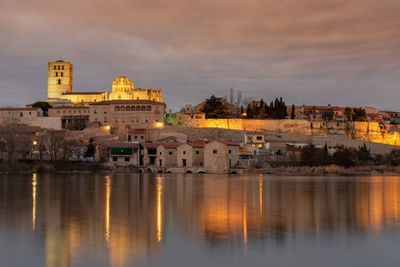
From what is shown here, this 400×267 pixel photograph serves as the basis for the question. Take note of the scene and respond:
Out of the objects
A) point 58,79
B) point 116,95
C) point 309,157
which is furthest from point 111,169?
point 58,79

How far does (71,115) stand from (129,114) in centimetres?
665

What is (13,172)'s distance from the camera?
37.0 meters

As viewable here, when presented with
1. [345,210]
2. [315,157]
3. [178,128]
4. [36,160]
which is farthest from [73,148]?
[345,210]

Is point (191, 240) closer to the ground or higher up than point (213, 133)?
closer to the ground

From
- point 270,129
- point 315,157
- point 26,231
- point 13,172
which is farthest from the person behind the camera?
point 270,129

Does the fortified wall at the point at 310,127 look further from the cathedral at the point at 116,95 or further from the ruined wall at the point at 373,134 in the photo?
the cathedral at the point at 116,95

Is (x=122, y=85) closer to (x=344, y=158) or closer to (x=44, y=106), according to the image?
(x=44, y=106)

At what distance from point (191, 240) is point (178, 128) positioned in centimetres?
3945

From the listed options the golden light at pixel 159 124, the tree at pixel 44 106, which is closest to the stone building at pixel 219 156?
the golden light at pixel 159 124

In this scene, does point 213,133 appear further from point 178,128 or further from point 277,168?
point 277,168

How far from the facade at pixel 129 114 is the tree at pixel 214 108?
262 inches

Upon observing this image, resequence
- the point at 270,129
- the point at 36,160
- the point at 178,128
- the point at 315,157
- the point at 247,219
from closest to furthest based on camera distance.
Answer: the point at 247,219, the point at 36,160, the point at 315,157, the point at 178,128, the point at 270,129

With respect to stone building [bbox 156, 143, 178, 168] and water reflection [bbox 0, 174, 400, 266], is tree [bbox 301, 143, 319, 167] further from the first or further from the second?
water reflection [bbox 0, 174, 400, 266]

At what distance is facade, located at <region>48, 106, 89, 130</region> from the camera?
53.1 metres
